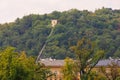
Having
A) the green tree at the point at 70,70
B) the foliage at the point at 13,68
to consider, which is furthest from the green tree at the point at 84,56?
the foliage at the point at 13,68

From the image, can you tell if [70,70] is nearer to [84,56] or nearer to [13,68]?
[84,56]

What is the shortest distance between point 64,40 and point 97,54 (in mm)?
119430

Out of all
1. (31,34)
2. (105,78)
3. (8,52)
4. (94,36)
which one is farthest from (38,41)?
(8,52)

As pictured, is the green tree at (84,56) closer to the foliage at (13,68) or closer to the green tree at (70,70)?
the green tree at (70,70)

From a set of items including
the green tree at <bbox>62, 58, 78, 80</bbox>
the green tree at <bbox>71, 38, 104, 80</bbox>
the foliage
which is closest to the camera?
the foliage

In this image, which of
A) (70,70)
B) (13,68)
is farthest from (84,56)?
(13,68)

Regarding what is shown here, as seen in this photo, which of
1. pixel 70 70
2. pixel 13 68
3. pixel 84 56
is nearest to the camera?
pixel 13 68

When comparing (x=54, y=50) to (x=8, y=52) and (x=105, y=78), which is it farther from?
(x=8, y=52)

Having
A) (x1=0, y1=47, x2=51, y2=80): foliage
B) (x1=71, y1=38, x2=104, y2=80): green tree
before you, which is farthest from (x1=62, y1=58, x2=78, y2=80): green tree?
(x1=0, y1=47, x2=51, y2=80): foliage

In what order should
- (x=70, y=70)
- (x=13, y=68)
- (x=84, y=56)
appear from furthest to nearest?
(x=70, y=70) → (x=84, y=56) → (x=13, y=68)

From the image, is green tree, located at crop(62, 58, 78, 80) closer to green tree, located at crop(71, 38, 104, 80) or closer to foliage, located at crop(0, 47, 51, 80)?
green tree, located at crop(71, 38, 104, 80)

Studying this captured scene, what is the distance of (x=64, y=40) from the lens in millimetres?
189250

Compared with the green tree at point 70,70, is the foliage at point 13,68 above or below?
above

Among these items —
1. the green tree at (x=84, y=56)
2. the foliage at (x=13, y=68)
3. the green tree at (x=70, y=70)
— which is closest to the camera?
the foliage at (x=13, y=68)
